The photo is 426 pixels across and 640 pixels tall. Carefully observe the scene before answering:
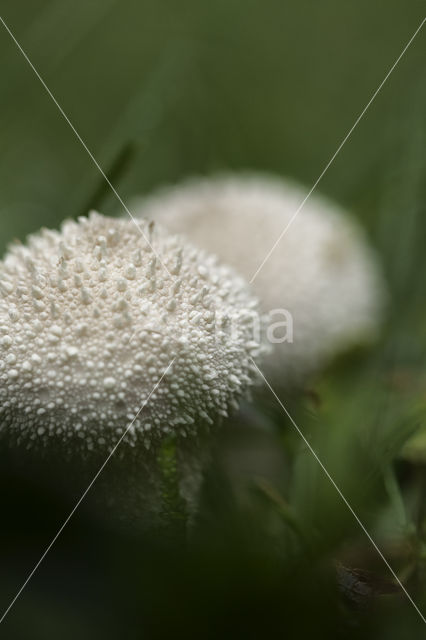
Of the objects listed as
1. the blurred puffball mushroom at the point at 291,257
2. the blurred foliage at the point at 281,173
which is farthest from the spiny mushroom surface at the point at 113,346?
the blurred puffball mushroom at the point at 291,257

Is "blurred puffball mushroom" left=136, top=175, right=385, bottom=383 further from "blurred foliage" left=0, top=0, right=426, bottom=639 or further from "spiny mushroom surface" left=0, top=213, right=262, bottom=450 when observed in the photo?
"spiny mushroom surface" left=0, top=213, right=262, bottom=450

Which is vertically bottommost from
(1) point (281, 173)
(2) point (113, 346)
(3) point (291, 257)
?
(2) point (113, 346)

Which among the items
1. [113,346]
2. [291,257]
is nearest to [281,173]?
[291,257]

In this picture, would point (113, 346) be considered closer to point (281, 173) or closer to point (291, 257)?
point (291, 257)

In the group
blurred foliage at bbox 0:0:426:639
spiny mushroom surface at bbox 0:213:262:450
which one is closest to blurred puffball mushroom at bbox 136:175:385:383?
blurred foliage at bbox 0:0:426:639

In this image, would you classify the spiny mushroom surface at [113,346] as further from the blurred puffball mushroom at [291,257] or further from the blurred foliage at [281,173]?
the blurred puffball mushroom at [291,257]

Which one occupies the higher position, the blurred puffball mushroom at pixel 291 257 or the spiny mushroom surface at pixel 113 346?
the blurred puffball mushroom at pixel 291 257
